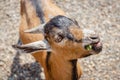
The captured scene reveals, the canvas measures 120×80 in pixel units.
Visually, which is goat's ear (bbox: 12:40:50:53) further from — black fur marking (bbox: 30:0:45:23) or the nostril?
black fur marking (bbox: 30:0:45:23)

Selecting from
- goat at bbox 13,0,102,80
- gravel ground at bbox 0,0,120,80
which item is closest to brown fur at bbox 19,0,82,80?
goat at bbox 13,0,102,80

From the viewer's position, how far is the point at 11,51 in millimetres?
5969

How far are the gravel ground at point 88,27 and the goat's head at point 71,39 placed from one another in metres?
1.97

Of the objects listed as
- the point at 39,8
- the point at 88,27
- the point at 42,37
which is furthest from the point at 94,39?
the point at 88,27

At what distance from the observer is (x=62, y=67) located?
3.80m

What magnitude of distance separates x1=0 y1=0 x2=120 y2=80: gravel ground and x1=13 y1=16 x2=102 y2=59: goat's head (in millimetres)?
1975

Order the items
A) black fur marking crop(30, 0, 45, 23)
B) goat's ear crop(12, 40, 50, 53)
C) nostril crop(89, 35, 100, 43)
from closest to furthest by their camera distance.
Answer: nostril crop(89, 35, 100, 43)
goat's ear crop(12, 40, 50, 53)
black fur marking crop(30, 0, 45, 23)

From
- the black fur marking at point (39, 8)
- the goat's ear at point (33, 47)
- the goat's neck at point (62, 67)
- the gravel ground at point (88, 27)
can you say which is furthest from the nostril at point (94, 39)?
the gravel ground at point (88, 27)

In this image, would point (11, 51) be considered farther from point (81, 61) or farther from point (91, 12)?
point (91, 12)

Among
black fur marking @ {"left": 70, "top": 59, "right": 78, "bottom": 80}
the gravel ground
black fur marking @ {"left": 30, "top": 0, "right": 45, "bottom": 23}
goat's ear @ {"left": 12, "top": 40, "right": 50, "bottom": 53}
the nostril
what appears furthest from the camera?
the gravel ground

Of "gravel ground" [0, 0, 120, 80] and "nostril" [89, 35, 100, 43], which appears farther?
"gravel ground" [0, 0, 120, 80]

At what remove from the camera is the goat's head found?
11.1 feet

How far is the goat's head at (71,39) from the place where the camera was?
3.39 meters

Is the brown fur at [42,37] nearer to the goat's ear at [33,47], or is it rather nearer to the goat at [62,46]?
the goat at [62,46]
